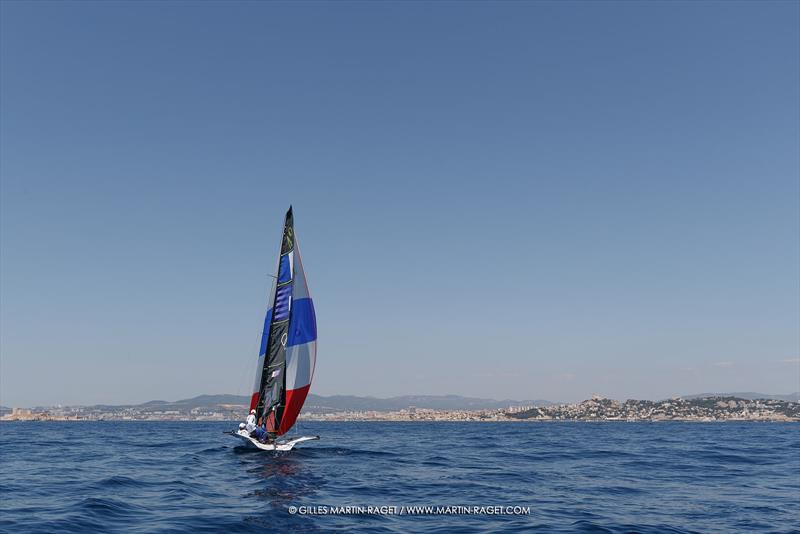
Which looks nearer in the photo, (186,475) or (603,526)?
(603,526)

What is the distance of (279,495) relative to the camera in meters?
20.5

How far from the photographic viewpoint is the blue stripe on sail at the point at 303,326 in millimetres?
37156

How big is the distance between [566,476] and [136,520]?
20.0m

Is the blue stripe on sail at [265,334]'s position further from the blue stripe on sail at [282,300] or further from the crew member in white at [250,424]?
the crew member in white at [250,424]

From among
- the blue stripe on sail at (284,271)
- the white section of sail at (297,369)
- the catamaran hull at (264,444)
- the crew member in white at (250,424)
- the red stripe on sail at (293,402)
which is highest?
the blue stripe on sail at (284,271)

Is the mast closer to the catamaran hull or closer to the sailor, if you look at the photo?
the sailor

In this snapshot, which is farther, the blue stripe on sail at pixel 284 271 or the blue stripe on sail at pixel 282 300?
the blue stripe on sail at pixel 284 271

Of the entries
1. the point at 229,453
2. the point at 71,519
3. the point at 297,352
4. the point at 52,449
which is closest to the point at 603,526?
the point at 71,519

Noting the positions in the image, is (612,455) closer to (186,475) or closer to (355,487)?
(355,487)

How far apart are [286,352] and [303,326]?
2.03 meters

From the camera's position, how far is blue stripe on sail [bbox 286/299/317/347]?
1463 inches

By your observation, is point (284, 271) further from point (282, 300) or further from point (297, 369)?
point (297, 369)

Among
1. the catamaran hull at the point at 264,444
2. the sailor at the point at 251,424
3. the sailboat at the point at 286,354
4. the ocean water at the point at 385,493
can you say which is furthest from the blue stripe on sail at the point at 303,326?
the ocean water at the point at 385,493

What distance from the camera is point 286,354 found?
3694 centimetres
